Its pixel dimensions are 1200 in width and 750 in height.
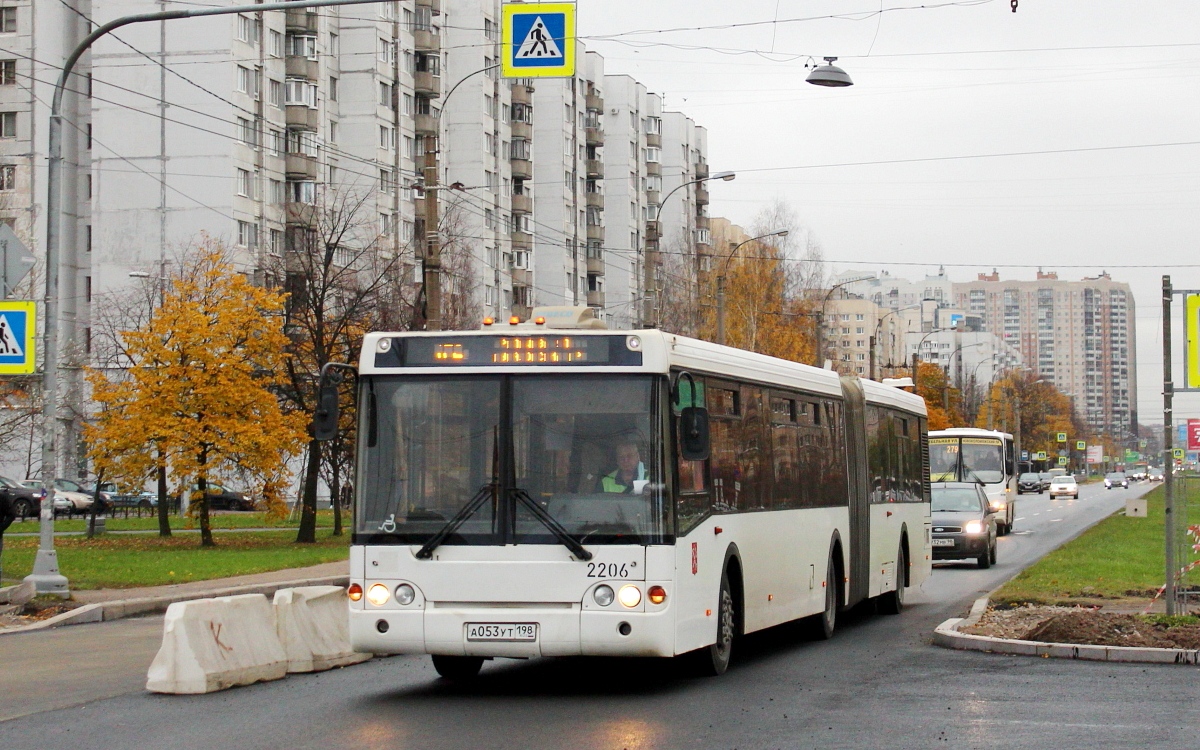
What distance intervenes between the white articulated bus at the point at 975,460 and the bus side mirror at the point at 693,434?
35.6 metres

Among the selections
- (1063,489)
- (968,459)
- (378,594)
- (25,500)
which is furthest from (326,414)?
(1063,489)

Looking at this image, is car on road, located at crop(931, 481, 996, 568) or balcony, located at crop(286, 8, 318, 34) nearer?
car on road, located at crop(931, 481, 996, 568)

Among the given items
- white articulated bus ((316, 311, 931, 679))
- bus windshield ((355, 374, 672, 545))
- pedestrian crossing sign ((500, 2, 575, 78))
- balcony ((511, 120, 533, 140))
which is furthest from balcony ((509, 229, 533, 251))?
bus windshield ((355, 374, 672, 545))

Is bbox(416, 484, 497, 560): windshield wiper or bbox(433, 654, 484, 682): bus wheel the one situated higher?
bbox(416, 484, 497, 560): windshield wiper

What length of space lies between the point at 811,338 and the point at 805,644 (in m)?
63.1

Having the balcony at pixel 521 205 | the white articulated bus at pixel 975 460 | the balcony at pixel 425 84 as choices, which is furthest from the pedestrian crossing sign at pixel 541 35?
the balcony at pixel 521 205

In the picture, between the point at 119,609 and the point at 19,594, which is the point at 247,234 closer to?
the point at 19,594

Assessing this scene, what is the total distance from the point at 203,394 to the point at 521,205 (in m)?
56.4

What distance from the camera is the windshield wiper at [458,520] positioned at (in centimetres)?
1120

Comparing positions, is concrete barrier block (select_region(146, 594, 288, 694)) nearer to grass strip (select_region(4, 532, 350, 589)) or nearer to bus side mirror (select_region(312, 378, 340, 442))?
bus side mirror (select_region(312, 378, 340, 442))

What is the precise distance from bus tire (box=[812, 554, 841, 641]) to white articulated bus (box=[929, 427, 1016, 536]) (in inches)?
1175

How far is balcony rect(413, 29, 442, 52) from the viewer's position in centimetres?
8006

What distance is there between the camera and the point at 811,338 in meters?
78.1

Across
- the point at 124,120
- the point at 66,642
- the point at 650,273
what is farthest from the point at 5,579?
the point at 124,120
